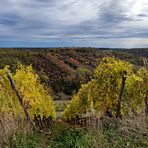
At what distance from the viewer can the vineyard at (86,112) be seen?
7602mm

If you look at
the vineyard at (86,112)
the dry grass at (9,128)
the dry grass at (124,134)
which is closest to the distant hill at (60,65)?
the vineyard at (86,112)

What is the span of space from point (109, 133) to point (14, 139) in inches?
69.3

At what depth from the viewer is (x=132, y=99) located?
1099 centimetres

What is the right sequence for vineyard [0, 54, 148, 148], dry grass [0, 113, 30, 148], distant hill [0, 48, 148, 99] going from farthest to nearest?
distant hill [0, 48, 148, 99], dry grass [0, 113, 30, 148], vineyard [0, 54, 148, 148]

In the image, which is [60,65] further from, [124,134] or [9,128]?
[124,134]

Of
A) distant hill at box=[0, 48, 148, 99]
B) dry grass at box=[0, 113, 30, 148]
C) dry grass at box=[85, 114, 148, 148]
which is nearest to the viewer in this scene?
dry grass at box=[85, 114, 148, 148]

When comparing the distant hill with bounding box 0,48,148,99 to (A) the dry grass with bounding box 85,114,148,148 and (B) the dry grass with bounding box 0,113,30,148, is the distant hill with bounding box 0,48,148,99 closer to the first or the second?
(B) the dry grass with bounding box 0,113,30,148

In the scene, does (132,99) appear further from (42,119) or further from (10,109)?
(10,109)

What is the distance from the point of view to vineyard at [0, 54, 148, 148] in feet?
24.9

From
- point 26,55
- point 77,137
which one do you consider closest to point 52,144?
point 77,137

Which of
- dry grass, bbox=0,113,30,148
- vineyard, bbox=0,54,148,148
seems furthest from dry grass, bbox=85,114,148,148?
dry grass, bbox=0,113,30,148

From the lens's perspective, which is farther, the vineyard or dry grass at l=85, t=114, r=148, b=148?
the vineyard

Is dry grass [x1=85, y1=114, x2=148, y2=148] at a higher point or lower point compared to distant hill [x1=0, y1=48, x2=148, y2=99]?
higher

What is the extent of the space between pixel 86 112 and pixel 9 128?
2.06 metres
